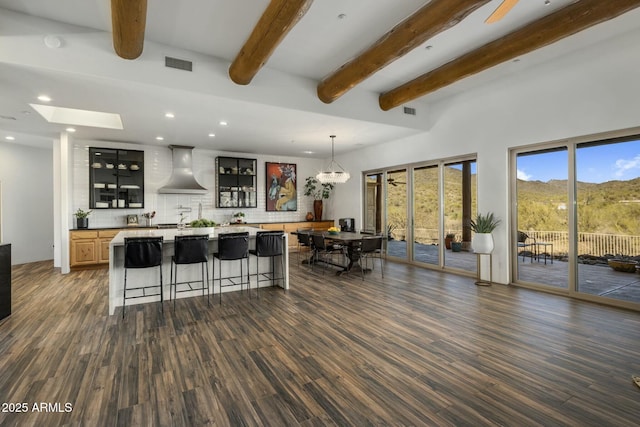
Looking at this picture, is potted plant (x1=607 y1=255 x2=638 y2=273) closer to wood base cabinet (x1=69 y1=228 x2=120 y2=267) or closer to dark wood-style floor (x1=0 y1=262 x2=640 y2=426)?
dark wood-style floor (x1=0 y1=262 x2=640 y2=426)

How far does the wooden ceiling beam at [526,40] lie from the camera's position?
3.10 metres

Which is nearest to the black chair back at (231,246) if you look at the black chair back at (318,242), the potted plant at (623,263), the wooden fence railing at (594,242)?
the black chair back at (318,242)

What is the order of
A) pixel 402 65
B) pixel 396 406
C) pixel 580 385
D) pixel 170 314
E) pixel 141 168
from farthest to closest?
pixel 141 168 < pixel 402 65 < pixel 170 314 < pixel 580 385 < pixel 396 406

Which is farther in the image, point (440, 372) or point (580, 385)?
point (440, 372)

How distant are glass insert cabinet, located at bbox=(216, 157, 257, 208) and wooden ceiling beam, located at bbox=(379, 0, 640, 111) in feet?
17.4

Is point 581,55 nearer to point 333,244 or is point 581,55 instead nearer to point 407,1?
point 407,1

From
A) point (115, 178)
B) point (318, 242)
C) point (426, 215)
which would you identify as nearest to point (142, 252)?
point (318, 242)

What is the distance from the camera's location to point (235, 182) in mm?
8930

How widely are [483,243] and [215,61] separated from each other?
5.19 m

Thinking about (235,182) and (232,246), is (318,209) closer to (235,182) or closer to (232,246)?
(235,182)

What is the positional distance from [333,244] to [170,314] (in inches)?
146

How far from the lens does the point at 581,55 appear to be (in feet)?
14.2

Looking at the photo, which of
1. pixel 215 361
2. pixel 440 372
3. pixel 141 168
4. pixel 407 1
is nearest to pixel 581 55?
pixel 407 1

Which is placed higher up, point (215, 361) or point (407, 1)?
point (407, 1)
